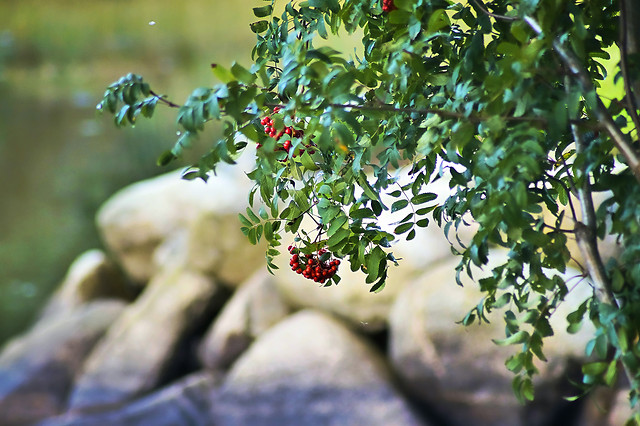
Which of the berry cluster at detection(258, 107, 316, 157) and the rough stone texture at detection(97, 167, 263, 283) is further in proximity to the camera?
the rough stone texture at detection(97, 167, 263, 283)

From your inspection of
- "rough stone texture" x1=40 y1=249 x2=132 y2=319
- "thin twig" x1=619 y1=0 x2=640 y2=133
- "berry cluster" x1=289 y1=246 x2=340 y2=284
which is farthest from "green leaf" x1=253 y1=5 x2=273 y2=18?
"rough stone texture" x1=40 y1=249 x2=132 y2=319

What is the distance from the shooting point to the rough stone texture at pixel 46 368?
138 inches

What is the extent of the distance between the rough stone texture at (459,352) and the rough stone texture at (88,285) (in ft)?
6.70

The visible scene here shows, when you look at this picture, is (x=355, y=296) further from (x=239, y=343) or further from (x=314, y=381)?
(x=239, y=343)

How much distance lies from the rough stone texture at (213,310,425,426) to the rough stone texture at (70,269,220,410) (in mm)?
511

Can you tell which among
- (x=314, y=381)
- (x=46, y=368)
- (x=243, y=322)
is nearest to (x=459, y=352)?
(x=314, y=381)

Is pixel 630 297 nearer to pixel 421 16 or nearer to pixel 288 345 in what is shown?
pixel 421 16

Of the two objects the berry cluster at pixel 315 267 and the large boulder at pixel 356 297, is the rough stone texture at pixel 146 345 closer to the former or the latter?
the large boulder at pixel 356 297

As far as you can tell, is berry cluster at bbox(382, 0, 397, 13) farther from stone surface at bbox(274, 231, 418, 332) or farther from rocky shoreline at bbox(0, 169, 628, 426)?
stone surface at bbox(274, 231, 418, 332)

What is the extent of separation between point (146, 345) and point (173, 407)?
1.09 ft

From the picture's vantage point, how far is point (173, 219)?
12.5 feet

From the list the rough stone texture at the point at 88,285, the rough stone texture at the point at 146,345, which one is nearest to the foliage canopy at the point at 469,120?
the rough stone texture at the point at 146,345

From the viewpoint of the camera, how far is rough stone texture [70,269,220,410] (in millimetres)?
3342

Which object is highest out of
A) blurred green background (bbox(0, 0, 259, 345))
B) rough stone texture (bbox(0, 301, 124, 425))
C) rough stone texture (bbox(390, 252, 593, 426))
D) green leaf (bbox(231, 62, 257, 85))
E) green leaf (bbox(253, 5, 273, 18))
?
blurred green background (bbox(0, 0, 259, 345))
